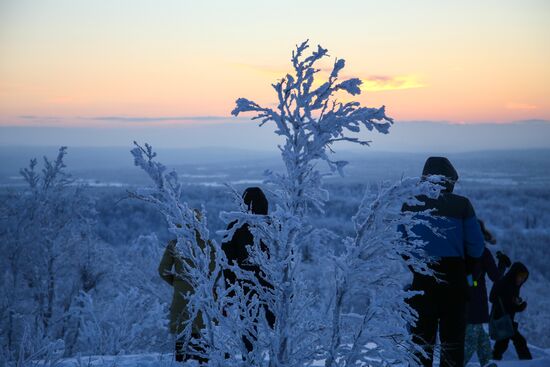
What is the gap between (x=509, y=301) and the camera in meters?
6.17

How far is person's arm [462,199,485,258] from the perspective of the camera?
12.4 ft

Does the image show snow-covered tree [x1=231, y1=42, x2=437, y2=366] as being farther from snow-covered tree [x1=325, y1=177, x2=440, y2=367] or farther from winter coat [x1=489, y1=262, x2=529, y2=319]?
winter coat [x1=489, y1=262, x2=529, y2=319]

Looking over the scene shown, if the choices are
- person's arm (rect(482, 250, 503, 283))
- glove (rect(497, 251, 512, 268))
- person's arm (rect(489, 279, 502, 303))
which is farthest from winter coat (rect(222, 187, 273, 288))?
glove (rect(497, 251, 512, 268))

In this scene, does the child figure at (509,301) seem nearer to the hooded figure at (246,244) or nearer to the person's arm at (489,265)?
the person's arm at (489,265)

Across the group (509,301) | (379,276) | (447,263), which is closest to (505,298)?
(509,301)

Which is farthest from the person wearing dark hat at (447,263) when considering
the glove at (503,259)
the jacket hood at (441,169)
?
the glove at (503,259)

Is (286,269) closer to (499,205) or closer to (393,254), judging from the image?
(393,254)

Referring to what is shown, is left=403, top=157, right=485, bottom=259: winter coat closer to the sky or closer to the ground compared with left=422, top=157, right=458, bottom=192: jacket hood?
closer to the ground

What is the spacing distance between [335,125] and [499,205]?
67478 mm

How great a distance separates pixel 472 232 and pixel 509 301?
306 centimetres

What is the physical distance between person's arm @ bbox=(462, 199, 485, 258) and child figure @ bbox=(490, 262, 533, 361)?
2.63 m

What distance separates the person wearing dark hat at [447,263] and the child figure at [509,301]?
252 centimetres

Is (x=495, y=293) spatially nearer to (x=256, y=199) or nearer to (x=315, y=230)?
(x=256, y=199)

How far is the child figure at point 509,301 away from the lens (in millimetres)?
5945
